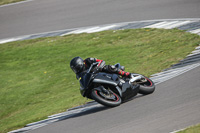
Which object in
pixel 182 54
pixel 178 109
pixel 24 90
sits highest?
pixel 178 109

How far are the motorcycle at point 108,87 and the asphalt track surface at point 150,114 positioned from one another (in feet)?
0.60

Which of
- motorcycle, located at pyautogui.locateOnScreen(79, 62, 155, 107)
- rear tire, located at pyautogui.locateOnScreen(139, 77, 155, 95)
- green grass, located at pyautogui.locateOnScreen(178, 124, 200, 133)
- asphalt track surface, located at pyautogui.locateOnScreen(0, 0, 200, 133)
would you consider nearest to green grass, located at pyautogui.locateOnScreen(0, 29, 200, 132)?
asphalt track surface, located at pyautogui.locateOnScreen(0, 0, 200, 133)

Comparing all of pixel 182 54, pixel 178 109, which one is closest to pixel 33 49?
pixel 182 54

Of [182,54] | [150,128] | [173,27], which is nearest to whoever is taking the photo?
[150,128]

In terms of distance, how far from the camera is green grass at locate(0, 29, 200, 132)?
10570mm

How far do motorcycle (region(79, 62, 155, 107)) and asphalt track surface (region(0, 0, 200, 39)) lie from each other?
855 centimetres

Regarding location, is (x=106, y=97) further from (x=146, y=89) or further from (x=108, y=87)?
(x=146, y=89)

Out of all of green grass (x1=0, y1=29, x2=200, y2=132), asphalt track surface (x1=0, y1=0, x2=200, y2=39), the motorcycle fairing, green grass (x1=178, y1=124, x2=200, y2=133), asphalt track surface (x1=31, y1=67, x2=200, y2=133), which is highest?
green grass (x1=178, y1=124, x2=200, y2=133)

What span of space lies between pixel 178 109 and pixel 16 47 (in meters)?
12.7

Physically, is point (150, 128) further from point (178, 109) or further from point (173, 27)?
point (173, 27)

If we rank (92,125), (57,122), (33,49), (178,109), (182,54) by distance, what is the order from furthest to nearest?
(33,49) → (182,54) → (57,122) → (92,125) → (178,109)

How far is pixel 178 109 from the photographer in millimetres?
6512

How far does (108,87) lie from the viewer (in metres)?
8.09

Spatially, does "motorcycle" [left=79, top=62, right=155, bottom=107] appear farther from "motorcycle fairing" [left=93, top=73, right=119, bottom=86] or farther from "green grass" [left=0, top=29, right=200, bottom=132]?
"green grass" [left=0, top=29, right=200, bottom=132]
